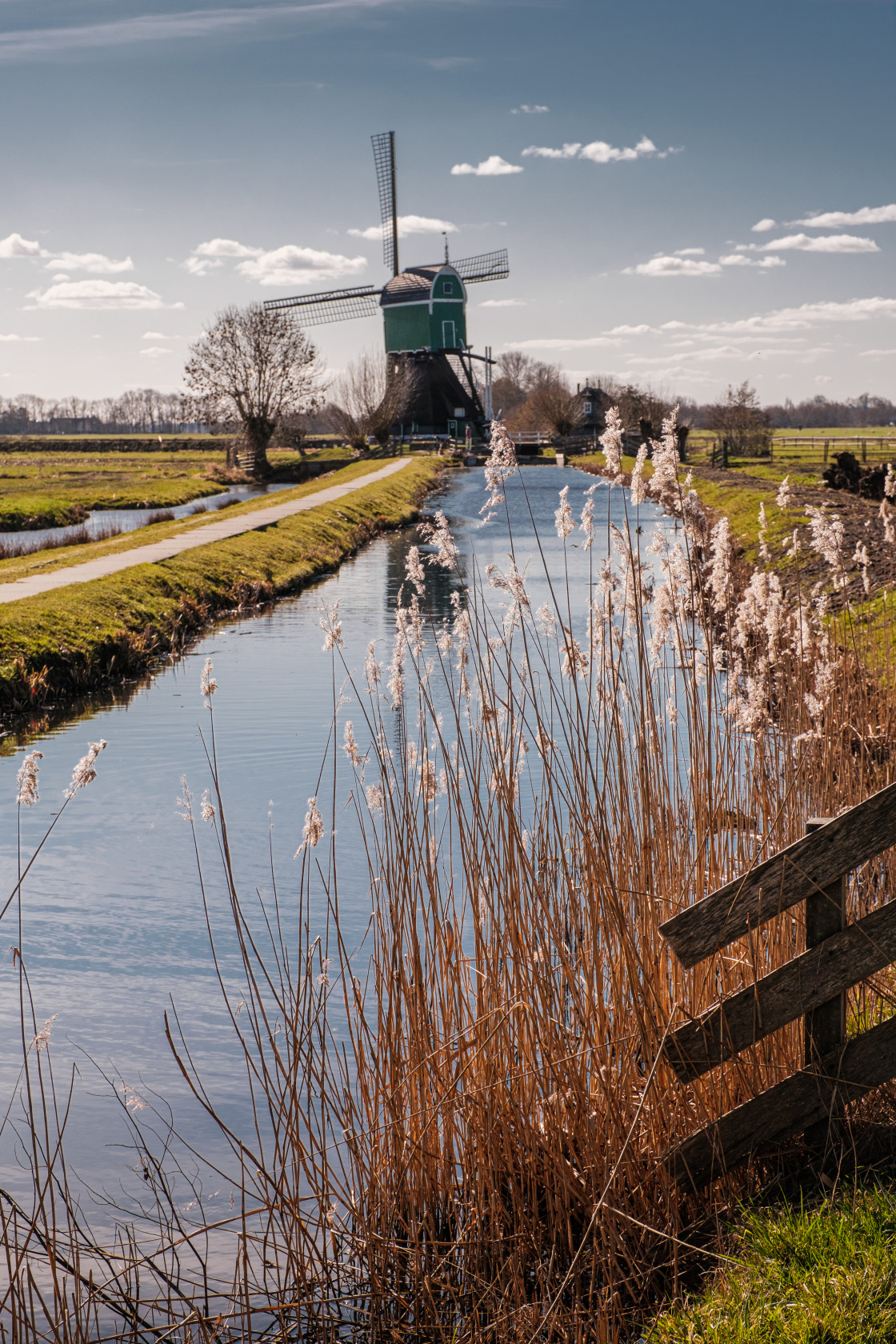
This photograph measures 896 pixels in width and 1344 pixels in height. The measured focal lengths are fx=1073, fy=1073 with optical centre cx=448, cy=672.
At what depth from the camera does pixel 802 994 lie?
2.71 meters

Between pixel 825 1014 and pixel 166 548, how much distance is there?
1666 centimetres

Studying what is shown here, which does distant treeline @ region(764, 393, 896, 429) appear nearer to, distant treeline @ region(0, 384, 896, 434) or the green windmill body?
distant treeline @ region(0, 384, 896, 434)

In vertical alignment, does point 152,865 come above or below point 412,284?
below

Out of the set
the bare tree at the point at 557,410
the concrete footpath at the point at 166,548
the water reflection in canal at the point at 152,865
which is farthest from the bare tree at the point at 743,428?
the water reflection in canal at the point at 152,865

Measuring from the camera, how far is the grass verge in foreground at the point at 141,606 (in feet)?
34.3

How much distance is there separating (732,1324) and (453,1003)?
113 cm

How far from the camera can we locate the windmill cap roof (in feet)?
175

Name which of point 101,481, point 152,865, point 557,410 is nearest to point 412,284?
point 557,410

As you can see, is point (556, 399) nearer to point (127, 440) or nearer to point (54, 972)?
point (127, 440)

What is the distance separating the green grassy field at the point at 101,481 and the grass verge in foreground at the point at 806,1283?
25.9 m

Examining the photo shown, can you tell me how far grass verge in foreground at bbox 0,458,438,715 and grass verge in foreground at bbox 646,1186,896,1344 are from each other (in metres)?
5.97

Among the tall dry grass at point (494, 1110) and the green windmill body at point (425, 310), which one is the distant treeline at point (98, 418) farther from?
the tall dry grass at point (494, 1110)

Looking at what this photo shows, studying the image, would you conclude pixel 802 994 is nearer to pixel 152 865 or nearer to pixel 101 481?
pixel 152 865

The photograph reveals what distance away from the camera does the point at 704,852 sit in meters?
3.55
